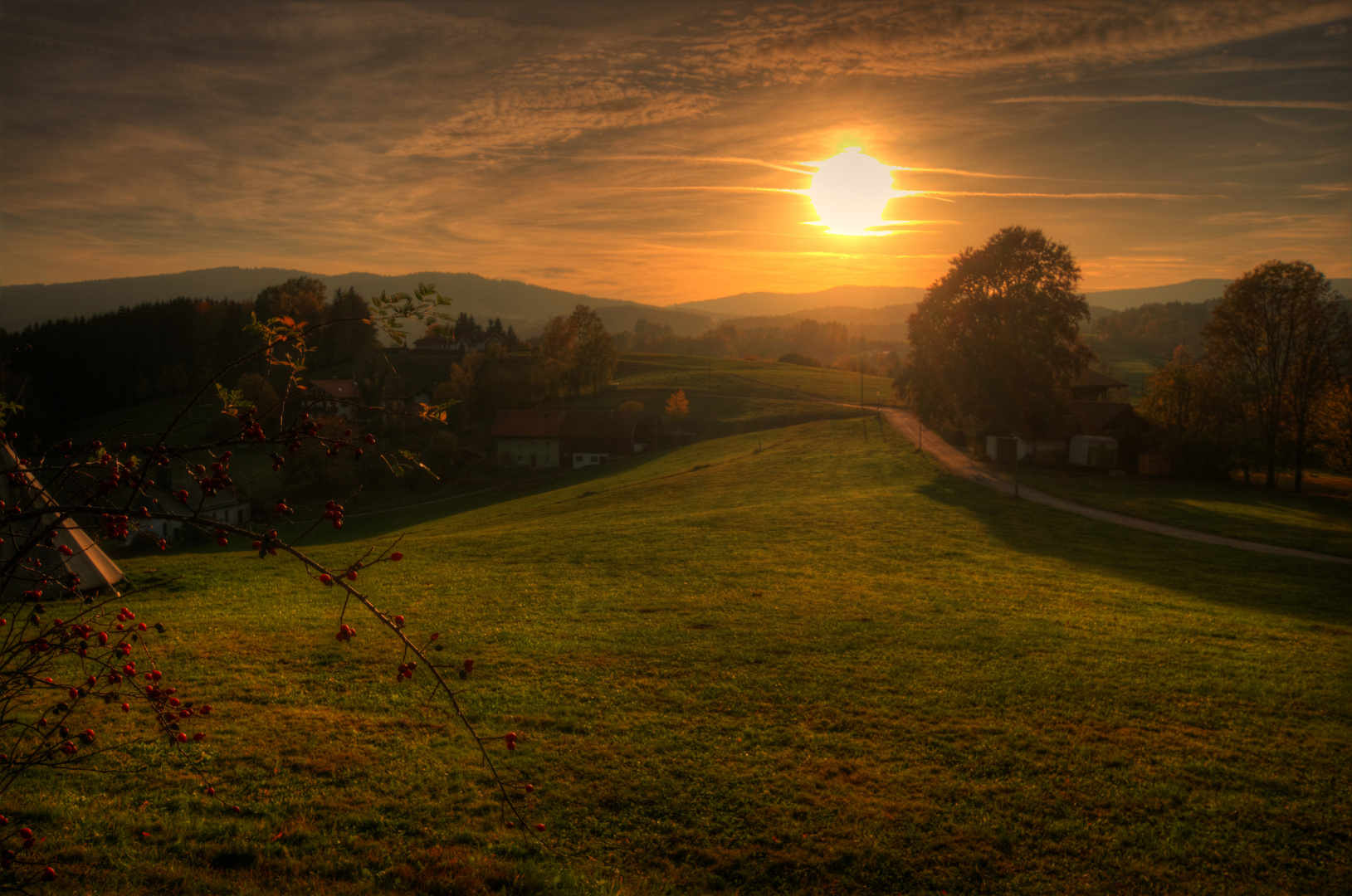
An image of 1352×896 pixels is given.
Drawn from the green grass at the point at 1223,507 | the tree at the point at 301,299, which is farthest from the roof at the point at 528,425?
the green grass at the point at 1223,507

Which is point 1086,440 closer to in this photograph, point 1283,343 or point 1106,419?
point 1106,419

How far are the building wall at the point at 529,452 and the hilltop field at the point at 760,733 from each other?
51.8m

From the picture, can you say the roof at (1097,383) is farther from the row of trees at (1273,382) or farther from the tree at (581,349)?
the tree at (581,349)

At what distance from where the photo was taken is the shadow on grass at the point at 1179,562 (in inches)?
890

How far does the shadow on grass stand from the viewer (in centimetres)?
2259

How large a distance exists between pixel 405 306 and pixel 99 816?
27.2 feet

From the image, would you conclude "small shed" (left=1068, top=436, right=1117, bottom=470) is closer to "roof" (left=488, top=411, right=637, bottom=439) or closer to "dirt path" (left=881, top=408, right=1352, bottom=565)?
"dirt path" (left=881, top=408, right=1352, bottom=565)

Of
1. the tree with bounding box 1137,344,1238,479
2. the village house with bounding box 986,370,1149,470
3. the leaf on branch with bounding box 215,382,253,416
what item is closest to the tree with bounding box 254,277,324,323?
the village house with bounding box 986,370,1149,470

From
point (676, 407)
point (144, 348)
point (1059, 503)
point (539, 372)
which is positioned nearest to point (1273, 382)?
point (1059, 503)

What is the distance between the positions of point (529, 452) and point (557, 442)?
3356mm

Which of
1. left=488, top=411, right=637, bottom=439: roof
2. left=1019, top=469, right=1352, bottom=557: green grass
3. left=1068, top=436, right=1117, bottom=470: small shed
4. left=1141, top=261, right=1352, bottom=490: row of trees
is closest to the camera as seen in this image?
left=1019, top=469, right=1352, bottom=557: green grass

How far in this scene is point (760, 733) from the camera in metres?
12.3

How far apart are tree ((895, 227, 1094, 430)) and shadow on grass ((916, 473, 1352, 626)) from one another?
16.5 metres

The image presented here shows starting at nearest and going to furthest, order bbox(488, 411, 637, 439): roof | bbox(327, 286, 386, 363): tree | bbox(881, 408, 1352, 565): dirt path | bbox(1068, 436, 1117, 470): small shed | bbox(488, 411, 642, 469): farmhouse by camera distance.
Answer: bbox(881, 408, 1352, 565): dirt path
bbox(1068, 436, 1117, 470): small shed
bbox(488, 411, 642, 469): farmhouse
bbox(488, 411, 637, 439): roof
bbox(327, 286, 386, 363): tree
